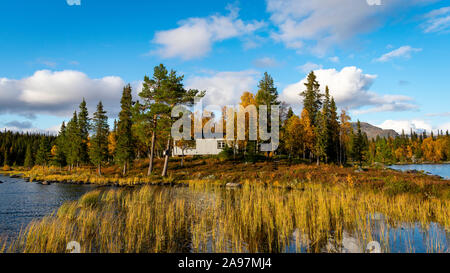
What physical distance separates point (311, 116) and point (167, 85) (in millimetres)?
30304

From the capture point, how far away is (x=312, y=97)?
49.8 meters

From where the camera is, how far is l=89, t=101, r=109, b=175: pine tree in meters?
40.3

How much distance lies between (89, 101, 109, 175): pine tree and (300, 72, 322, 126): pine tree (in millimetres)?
39747

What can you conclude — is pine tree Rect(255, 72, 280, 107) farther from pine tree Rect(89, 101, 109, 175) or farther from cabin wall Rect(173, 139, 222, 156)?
pine tree Rect(89, 101, 109, 175)

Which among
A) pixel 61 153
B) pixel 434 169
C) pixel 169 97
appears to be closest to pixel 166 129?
pixel 169 97

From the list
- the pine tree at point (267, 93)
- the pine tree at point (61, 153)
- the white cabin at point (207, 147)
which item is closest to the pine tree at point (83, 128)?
the pine tree at point (61, 153)

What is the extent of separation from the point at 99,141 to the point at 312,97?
41.5 m

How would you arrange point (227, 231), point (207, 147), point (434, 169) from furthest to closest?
1. point (434, 169)
2. point (207, 147)
3. point (227, 231)

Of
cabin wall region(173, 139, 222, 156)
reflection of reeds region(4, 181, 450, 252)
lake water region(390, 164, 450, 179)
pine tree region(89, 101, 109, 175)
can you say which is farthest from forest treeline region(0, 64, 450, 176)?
reflection of reeds region(4, 181, 450, 252)

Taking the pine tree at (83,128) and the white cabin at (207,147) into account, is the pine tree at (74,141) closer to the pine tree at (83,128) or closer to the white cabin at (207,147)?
the pine tree at (83,128)

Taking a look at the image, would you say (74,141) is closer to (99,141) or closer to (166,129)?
(99,141)

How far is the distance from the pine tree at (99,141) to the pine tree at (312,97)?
39747mm

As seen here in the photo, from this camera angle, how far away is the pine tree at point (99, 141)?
40312 millimetres
